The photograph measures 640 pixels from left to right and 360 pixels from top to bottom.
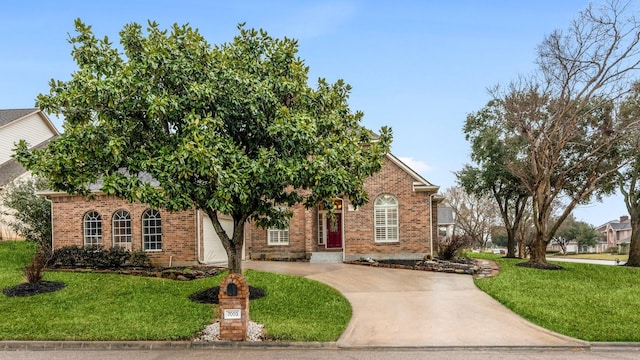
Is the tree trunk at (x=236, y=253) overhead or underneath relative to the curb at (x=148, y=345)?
overhead

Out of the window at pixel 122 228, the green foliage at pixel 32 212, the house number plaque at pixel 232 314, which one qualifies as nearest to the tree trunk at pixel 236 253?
the house number plaque at pixel 232 314

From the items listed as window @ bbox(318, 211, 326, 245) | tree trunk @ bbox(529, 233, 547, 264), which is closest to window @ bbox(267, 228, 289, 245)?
window @ bbox(318, 211, 326, 245)

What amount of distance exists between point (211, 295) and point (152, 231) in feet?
24.5

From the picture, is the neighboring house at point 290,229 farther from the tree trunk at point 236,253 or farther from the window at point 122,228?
the tree trunk at point 236,253

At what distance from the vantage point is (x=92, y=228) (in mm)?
19562

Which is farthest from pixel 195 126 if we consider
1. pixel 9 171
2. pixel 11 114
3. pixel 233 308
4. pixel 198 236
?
pixel 11 114

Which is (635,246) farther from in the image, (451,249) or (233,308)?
(233,308)

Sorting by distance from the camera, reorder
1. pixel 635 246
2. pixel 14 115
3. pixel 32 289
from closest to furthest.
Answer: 1. pixel 32 289
2. pixel 635 246
3. pixel 14 115

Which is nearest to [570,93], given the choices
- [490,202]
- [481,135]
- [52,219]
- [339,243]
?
[481,135]

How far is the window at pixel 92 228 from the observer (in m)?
19.5

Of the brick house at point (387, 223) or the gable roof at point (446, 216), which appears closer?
the brick house at point (387, 223)

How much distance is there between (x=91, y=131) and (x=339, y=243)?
1426cm

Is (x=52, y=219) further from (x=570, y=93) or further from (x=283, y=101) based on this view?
(x=570, y=93)

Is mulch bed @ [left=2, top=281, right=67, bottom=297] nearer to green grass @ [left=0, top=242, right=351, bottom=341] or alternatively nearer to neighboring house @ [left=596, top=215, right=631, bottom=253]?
green grass @ [left=0, top=242, right=351, bottom=341]
